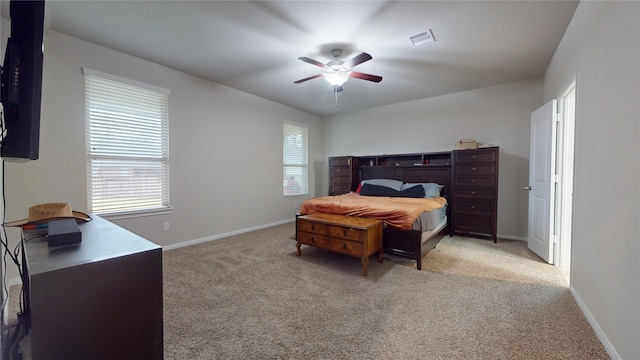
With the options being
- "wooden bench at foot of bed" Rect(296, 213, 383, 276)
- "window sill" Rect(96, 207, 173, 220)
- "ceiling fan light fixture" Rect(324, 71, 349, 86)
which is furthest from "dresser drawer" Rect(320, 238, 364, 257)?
"window sill" Rect(96, 207, 173, 220)

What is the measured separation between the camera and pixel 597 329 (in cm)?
163

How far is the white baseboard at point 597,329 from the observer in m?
1.42

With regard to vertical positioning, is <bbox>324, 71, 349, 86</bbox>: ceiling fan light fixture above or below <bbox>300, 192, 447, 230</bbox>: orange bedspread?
above

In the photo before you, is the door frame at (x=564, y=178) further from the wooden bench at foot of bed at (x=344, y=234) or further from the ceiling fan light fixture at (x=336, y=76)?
the ceiling fan light fixture at (x=336, y=76)

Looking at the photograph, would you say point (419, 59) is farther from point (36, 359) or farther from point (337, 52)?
point (36, 359)

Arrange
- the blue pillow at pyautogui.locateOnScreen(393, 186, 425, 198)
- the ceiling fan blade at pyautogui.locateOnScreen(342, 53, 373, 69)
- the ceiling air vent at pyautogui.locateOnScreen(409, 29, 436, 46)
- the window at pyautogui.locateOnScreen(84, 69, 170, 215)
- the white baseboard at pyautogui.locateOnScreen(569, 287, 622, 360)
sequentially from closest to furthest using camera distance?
the white baseboard at pyautogui.locateOnScreen(569, 287, 622, 360), the ceiling fan blade at pyautogui.locateOnScreen(342, 53, 373, 69), the ceiling air vent at pyautogui.locateOnScreen(409, 29, 436, 46), the window at pyautogui.locateOnScreen(84, 69, 170, 215), the blue pillow at pyautogui.locateOnScreen(393, 186, 425, 198)

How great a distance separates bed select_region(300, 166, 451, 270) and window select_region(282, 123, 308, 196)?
1494 millimetres

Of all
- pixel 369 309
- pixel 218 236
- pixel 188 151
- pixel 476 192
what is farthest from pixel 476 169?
pixel 188 151

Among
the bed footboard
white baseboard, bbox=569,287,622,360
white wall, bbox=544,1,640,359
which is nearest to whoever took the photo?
white wall, bbox=544,1,640,359

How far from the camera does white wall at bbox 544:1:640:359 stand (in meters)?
1.30

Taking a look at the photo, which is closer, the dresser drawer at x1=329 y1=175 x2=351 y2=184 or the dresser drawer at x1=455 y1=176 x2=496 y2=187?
the dresser drawer at x1=455 y1=176 x2=496 y2=187

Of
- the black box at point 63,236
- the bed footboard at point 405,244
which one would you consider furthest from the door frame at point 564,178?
the black box at point 63,236

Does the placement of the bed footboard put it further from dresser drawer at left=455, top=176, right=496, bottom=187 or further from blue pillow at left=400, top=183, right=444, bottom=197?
dresser drawer at left=455, top=176, right=496, bottom=187

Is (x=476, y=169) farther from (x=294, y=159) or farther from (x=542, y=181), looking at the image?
(x=294, y=159)
